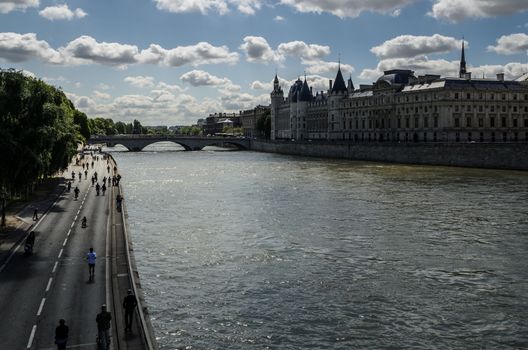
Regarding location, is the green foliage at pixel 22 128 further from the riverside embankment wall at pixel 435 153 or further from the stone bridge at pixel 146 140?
the stone bridge at pixel 146 140

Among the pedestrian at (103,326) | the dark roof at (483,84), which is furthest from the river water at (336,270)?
the dark roof at (483,84)

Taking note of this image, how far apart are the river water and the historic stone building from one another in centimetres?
6022

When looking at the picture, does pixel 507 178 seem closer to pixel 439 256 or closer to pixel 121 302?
pixel 439 256

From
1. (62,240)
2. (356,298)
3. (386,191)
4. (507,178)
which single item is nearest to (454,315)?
(356,298)

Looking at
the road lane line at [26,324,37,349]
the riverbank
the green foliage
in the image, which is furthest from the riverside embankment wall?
the road lane line at [26,324,37,349]

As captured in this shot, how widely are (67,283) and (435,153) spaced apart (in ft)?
267

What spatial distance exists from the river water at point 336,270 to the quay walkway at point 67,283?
5.23ft

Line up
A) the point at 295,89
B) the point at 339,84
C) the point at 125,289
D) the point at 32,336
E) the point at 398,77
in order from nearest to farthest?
the point at 32,336, the point at 125,289, the point at 398,77, the point at 339,84, the point at 295,89

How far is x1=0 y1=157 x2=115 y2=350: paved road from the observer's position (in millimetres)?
17578

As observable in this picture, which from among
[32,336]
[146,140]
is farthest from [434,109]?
[32,336]

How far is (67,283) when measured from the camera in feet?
75.4

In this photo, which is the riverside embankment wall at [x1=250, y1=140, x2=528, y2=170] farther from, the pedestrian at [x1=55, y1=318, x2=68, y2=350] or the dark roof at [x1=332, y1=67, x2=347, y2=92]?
the pedestrian at [x1=55, y1=318, x2=68, y2=350]

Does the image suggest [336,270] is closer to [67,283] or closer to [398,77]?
[67,283]

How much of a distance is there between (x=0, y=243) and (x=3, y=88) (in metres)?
10.4
